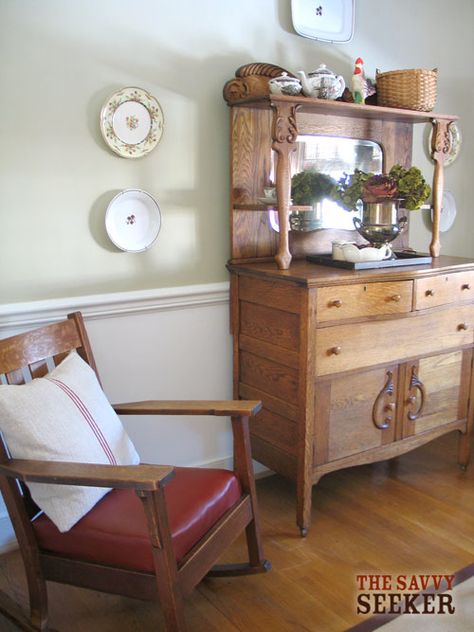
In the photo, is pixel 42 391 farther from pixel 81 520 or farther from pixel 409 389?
pixel 409 389

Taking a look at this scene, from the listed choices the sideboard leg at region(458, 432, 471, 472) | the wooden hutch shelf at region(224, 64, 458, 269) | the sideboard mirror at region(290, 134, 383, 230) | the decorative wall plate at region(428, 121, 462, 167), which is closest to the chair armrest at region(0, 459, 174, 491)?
the wooden hutch shelf at region(224, 64, 458, 269)

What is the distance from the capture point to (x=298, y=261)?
2.64m

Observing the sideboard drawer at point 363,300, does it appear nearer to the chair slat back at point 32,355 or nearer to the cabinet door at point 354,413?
the cabinet door at point 354,413

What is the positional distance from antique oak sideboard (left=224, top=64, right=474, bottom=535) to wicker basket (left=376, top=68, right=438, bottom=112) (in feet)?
0.20

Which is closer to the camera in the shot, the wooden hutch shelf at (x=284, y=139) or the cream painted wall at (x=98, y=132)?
the cream painted wall at (x=98, y=132)

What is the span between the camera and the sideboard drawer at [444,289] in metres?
2.46

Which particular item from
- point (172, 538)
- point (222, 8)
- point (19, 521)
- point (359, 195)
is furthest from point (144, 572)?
point (222, 8)

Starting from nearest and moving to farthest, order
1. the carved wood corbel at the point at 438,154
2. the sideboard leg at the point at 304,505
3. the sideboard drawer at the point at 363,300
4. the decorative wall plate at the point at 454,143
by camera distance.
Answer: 1. the sideboard drawer at the point at 363,300
2. the sideboard leg at the point at 304,505
3. the carved wood corbel at the point at 438,154
4. the decorative wall plate at the point at 454,143

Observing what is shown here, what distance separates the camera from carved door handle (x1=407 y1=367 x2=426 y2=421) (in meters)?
2.54

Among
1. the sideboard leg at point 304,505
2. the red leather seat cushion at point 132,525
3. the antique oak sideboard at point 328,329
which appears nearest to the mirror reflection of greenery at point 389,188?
the antique oak sideboard at point 328,329

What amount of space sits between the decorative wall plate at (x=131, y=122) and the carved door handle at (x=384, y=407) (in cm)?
131

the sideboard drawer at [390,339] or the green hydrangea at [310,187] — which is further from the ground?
the green hydrangea at [310,187]

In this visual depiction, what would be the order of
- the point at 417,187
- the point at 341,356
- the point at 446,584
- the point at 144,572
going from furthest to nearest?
the point at 417,187
the point at 341,356
the point at 446,584
the point at 144,572

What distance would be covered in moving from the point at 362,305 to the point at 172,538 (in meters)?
1.13
